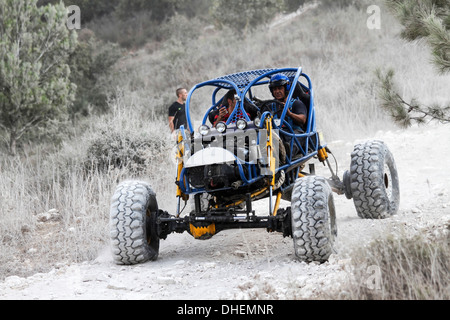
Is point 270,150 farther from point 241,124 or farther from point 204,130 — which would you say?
point 204,130

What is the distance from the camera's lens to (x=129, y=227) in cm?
618

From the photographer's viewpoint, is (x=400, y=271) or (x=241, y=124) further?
(x=241, y=124)

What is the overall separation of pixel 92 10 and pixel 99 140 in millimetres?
21617

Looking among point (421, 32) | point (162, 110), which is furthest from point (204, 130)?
point (162, 110)

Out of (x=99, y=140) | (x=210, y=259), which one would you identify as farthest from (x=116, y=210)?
(x=99, y=140)

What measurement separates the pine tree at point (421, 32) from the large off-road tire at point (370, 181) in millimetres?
506

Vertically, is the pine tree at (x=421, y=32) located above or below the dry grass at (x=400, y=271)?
above

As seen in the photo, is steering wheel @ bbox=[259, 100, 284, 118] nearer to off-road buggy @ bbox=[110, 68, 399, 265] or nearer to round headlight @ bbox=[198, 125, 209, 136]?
off-road buggy @ bbox=[110, 68, 399, 265]

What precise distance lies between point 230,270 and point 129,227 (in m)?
1.12

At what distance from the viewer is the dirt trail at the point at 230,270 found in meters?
4.98

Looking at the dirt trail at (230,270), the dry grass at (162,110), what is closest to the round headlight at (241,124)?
the dirt trail at (230,270)

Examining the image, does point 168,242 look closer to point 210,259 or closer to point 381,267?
point 210,259

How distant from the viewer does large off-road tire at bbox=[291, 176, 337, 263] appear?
5.72 meters

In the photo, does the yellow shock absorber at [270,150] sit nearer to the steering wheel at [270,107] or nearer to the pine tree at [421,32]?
the steering wheel at [270,107]
